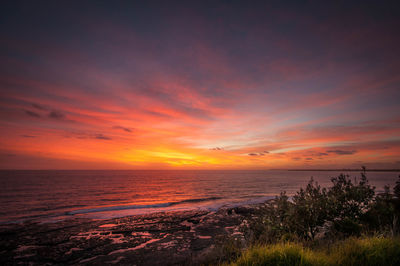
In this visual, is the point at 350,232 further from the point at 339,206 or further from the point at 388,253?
the point at 388,253

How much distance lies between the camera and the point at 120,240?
57.4 ft

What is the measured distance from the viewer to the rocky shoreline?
13.7 meters

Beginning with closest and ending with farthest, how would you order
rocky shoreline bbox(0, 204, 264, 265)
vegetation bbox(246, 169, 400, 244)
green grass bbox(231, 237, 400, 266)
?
green grass bbox(231, 237, 400, 266) → vegetation bbox(246, 169, 400, 244) → rocky shoreline bbox(0, 204, 264, 265)

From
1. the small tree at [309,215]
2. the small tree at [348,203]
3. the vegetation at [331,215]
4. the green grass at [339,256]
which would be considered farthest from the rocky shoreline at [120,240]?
the green grass at [339,256]

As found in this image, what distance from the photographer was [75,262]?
13.4 meters

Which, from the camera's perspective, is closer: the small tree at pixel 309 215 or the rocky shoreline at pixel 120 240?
the small tree at pixel 309 215

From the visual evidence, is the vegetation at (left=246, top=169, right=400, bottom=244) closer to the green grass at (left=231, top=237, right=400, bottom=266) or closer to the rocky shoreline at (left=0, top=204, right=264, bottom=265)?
the rocky shoreline at (left=0, top=204, right=264, bottom=265)

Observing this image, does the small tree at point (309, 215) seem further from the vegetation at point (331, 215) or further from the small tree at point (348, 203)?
the small tree at point (348, 203)

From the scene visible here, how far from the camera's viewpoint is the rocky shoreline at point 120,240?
13.7 metres

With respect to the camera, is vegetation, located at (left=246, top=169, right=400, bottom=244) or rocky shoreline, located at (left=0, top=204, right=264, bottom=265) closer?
vegetation, located at (left=246, top=169, right=400, bottom=244)

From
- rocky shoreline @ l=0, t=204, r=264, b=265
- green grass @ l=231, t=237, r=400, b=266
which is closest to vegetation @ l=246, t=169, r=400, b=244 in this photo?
rocky shoreline @ l=0, t=204, r=264, b=265

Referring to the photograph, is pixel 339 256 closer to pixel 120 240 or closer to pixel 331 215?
pixel 331 215

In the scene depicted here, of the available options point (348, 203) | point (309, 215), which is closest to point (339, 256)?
point (309, 215)

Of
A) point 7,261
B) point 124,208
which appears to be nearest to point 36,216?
point 124,208
